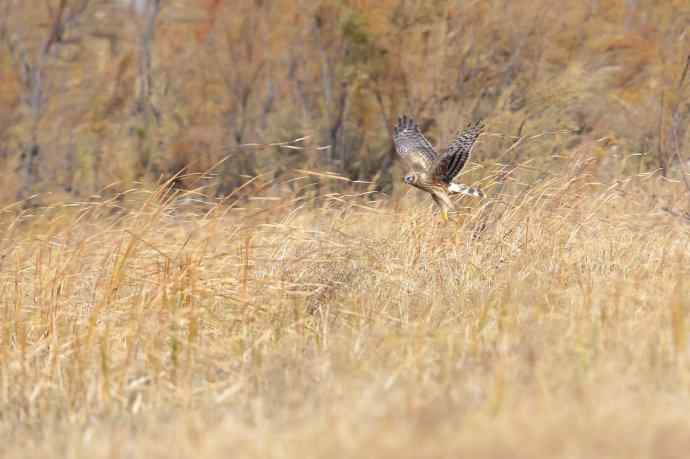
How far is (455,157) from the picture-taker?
247 inches

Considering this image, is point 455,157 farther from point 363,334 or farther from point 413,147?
point 363,334

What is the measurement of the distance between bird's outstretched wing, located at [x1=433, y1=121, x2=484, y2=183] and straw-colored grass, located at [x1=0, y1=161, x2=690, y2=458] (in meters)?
0.26

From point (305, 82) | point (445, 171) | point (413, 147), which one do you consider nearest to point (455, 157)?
point (445, 171)

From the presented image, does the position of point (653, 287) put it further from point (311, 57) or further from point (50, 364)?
point (311, 57)

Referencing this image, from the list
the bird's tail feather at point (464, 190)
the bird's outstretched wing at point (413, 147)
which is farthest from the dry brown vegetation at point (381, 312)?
the bird's outstretched wing at point (413, 147)

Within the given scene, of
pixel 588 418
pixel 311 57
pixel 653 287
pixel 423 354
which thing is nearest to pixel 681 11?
pixel 311 57

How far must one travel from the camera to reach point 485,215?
6359 mm

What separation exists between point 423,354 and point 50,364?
164 cm

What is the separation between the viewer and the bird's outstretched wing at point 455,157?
6.22 metres

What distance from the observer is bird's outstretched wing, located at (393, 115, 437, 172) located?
6.78 m

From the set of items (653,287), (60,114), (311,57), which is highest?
Answer: (653,287)

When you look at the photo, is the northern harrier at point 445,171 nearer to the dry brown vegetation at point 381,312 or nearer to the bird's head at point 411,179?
the bird's head at point 411,179

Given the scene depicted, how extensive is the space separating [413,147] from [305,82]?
25.1 ft

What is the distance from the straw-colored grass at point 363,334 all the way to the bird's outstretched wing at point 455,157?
26 cm
